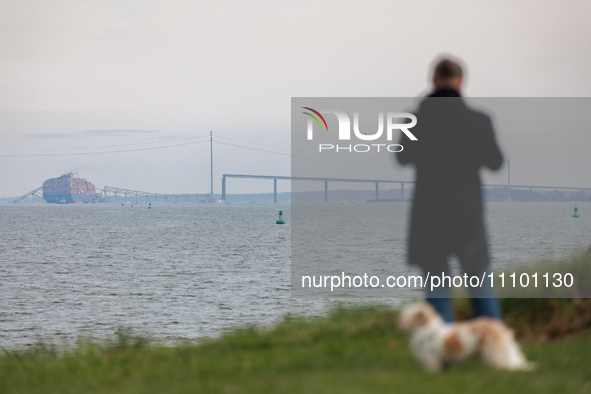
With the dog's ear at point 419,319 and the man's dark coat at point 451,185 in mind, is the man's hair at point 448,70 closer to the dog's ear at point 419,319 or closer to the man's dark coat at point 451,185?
the man's dark coat at point 451,185

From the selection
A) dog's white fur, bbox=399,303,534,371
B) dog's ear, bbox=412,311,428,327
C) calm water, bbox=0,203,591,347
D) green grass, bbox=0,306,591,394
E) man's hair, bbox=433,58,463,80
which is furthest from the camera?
calm water, bbox=0,203,591,347

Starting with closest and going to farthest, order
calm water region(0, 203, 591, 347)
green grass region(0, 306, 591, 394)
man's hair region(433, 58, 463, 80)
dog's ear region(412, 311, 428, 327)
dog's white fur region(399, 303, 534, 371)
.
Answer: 1. green grass region(0, 306, 591, 394)
2. dog's white fur region(399, 303, 534, 371)
3. dog's ear region(412, 311, 428, 327)
4. man's hair region(433, 58, 463, 80)
5. calm water region(0, 203, 591, 347)

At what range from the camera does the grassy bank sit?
3.43 metres

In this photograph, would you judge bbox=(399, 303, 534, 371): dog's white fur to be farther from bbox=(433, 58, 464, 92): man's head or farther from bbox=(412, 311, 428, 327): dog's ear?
bbox=(433, 58, 464, 92): man's head

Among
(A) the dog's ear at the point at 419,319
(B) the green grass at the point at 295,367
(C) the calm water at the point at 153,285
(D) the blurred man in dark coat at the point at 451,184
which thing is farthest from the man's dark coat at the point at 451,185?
(C) the calm water at the point at 153,285

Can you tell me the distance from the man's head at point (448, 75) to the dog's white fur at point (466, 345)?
1.69m

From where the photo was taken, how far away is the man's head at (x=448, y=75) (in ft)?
13.4

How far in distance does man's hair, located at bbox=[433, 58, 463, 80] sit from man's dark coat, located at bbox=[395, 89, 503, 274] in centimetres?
12

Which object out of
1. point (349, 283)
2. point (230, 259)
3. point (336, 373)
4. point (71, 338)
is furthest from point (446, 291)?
point (230, 259)

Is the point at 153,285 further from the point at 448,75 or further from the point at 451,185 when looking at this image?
the point at 448,75

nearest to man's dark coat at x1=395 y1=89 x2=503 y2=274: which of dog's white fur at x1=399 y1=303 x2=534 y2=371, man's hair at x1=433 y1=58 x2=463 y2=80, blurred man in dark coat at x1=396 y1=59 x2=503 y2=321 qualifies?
blurred man in dark coat at x1=396 y1=59 x2=503 y2=321

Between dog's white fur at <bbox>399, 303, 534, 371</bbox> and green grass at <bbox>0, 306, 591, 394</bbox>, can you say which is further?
dog's white fur at <bbox>399, 303, 534, 371</bbox>

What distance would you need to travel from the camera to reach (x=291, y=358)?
4332 millimetres

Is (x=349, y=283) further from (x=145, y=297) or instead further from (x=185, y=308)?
(x=145, y=297)
